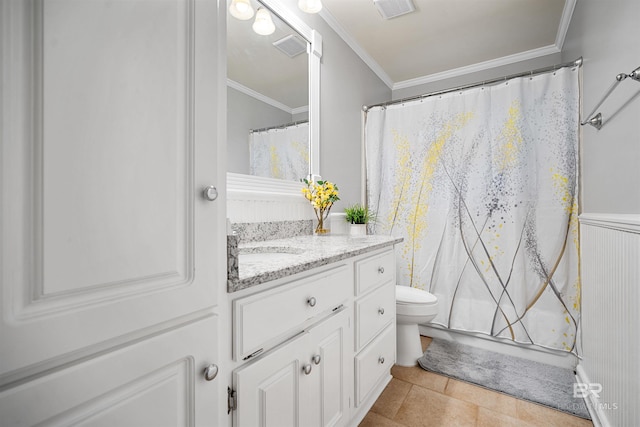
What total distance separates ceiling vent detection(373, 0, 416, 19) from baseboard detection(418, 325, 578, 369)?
2406 mm

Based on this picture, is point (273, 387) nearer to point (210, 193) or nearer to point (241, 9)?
point (210, 193)

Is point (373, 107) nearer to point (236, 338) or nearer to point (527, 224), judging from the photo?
point (527, 224)

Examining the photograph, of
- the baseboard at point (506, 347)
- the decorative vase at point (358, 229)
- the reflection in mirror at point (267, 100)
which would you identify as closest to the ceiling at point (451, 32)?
the reflection in mirror at point (267, 100)

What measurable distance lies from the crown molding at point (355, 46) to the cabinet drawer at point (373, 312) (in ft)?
6.12

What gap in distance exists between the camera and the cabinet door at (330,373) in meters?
1.01

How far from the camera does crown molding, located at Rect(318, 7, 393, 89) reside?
2070mm

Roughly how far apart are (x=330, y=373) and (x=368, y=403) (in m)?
0.61

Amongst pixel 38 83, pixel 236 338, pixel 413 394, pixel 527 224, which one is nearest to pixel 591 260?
pixel 527 224

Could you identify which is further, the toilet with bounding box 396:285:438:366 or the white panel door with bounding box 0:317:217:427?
the toilet with bounding box 396:285:438:366

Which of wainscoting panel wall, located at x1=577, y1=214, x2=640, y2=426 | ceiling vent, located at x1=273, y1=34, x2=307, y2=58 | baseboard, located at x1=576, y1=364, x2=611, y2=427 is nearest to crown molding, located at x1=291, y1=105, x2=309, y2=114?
ceiling vent, located at x1=273, y1=34, x2=307, y2=58

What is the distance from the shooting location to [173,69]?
1.91ft

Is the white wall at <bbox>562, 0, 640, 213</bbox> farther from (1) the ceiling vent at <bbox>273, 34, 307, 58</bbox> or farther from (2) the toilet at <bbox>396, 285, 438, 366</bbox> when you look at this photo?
(1) the ceiling vent at <bbox>273, 34, 307, 58</bbox>

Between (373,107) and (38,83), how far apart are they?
2.48m

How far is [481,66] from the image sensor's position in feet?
9.07
